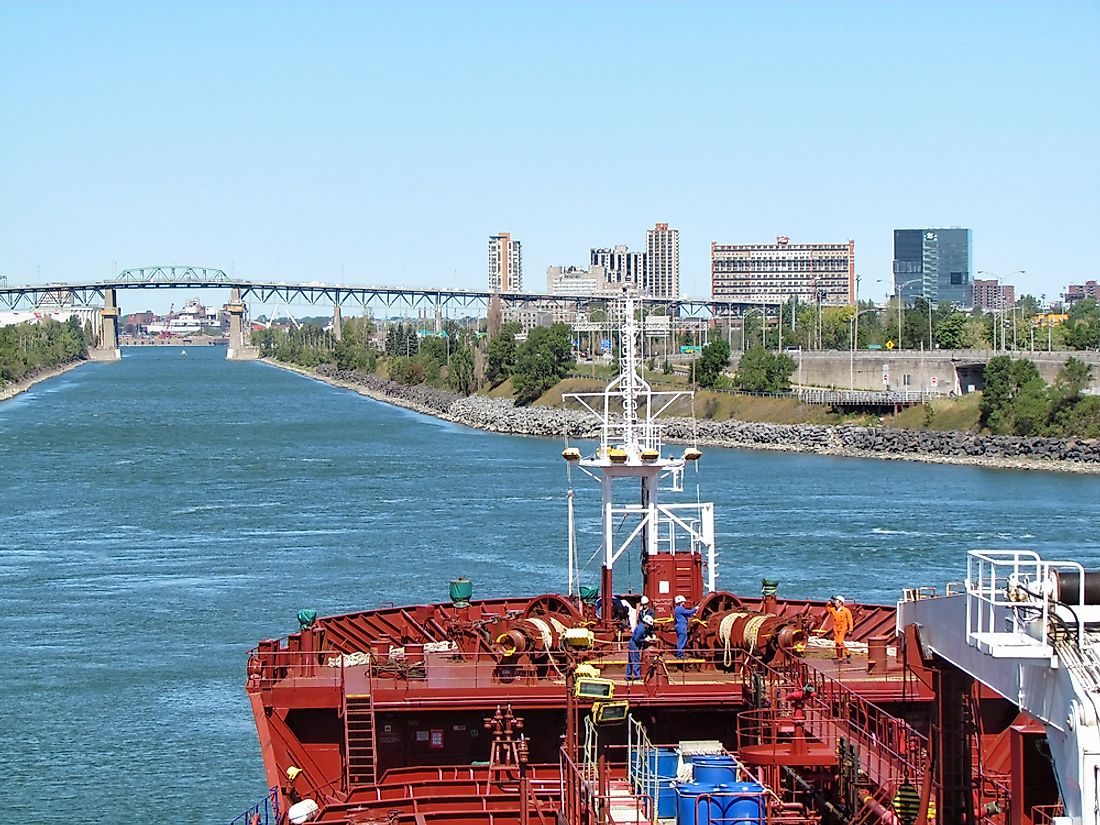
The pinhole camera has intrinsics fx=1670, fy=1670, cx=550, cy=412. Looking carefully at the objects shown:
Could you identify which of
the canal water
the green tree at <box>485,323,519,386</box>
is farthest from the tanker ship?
the green tree at <box>485,323,519,386</box>

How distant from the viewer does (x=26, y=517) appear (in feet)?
198

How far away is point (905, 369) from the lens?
11225 centimetres

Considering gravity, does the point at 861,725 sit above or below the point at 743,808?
below

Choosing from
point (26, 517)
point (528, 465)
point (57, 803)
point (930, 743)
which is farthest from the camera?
point (528, 465)

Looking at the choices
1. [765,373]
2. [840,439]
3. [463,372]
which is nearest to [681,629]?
[840,439]

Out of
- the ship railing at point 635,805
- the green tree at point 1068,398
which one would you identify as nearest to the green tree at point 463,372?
the green tree at point 1068,398

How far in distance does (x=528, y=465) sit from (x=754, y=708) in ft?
219

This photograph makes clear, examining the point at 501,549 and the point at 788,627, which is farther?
the point at 501,549

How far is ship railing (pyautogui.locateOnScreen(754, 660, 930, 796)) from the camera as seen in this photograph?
49.6 ft

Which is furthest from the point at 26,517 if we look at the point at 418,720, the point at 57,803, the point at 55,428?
the point at 55,428

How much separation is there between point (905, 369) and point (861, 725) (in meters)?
97.0

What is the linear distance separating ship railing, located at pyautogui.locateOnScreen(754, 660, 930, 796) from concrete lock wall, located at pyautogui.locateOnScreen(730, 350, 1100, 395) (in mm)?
84229

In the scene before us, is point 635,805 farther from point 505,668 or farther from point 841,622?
point 841,622

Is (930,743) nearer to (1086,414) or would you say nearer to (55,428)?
(1086,414)
